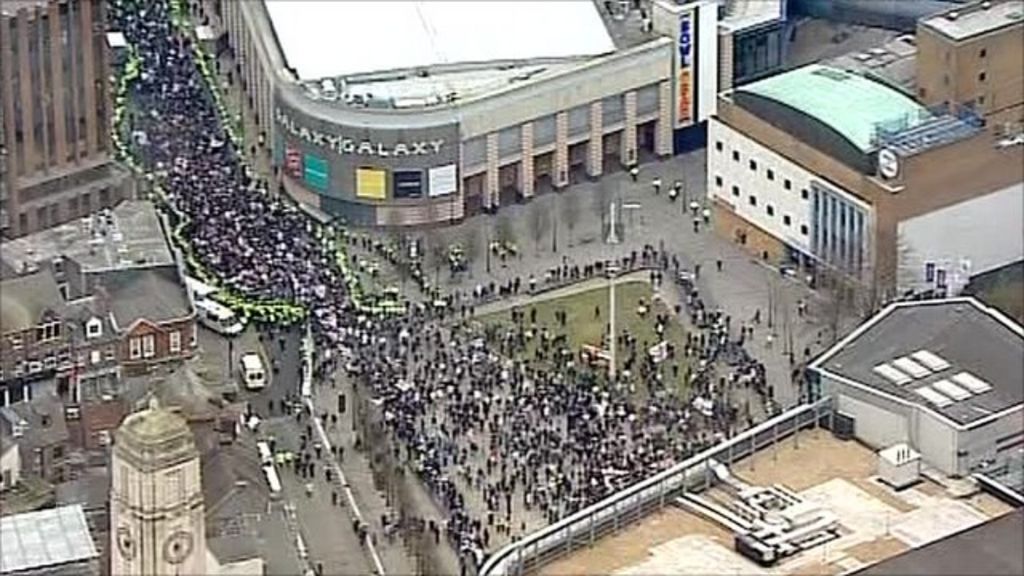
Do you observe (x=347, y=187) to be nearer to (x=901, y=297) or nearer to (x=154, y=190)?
(x=154, y=190)

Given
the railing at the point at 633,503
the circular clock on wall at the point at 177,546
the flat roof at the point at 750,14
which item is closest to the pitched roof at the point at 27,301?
the railing at the point at 633,503

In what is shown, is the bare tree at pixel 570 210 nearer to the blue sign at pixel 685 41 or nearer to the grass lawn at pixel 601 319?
the grass lawn at pixel 601 319

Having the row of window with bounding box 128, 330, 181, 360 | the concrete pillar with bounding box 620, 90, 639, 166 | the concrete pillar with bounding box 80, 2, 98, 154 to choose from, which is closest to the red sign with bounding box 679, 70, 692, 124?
the concrete pillar with bounding box 620, 90, 639, 166

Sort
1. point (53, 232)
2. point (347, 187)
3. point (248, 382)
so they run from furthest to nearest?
point (347, 187), point (53, 232), point (248, 382)

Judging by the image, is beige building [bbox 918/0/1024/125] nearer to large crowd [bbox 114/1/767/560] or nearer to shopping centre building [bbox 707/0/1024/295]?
shopping centre building [bbox 707/0/1024/295]

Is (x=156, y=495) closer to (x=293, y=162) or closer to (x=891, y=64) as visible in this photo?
(x=293, y=162)

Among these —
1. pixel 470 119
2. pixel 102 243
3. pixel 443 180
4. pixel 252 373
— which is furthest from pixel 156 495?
pixel 470 119

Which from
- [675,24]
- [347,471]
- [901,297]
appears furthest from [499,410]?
[675,24]

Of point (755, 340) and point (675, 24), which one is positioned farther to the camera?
point (675, 24)
